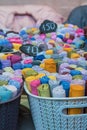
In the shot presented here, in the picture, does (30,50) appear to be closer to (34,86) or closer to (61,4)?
(34,86)

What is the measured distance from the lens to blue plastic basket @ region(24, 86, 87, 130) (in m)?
0.96

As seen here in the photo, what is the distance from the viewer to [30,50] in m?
1.46

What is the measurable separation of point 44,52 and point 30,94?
0.46 meters

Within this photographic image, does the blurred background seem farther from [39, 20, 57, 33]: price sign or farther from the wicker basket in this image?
the wicker basket

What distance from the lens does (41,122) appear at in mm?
1014

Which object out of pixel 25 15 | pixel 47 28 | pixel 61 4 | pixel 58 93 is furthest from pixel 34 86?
pixel 61 4

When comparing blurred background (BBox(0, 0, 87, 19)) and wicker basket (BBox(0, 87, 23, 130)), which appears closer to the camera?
wicker basket (BBox(0, 87, 23, 130))

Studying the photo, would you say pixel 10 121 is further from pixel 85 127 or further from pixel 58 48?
pixel 58 48

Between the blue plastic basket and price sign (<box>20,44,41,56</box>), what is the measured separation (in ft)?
1.50

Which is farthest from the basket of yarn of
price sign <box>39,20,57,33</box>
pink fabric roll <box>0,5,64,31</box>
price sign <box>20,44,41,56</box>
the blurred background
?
the blurred background

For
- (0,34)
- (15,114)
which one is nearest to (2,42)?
(0,34)

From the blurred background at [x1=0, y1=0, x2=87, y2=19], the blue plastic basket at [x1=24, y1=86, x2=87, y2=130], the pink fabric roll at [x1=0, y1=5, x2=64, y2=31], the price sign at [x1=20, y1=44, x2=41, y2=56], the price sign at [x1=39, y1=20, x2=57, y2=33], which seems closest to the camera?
the blue plastic basket at [x1=24, y1=86, x2=87, y2=130]

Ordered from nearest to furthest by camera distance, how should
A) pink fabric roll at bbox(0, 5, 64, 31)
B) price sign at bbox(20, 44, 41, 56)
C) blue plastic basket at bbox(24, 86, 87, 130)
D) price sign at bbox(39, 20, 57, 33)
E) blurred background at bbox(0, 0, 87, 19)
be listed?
1. blue plastic basket at bbox(24, 86, 87, 130)
2. price sign at bbox(20, 44, 41, 56)
3. price sign at bbox(39, 20, 57, 33)
4. pink fabric roll at bbox(0, 5, 64, 31)
5. blurred background at bbox(0, 0, 87, 19)

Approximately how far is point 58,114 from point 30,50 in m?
0.55
